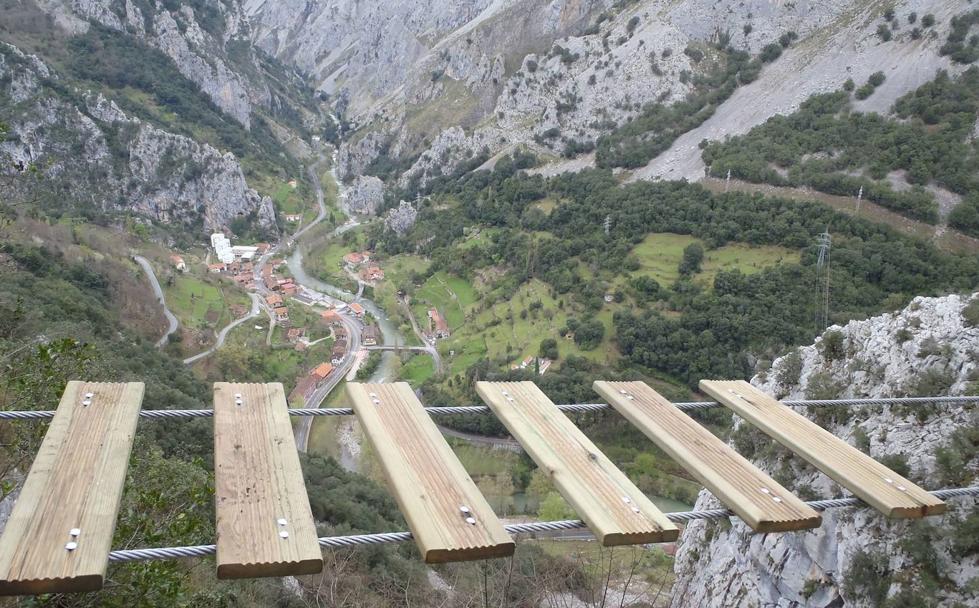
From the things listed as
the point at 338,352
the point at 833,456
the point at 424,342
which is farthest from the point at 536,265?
the point at 833,456

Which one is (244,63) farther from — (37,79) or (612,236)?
(612,236)

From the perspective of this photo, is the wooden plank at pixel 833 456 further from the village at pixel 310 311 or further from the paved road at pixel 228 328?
the paved road at pixel 228 328

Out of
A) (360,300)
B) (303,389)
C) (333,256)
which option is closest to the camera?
(303,389)

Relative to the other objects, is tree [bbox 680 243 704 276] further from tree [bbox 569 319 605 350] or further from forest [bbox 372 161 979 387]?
tree [bbox 569 319 605 350]

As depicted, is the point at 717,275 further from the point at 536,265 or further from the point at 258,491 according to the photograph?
the point at 258,491

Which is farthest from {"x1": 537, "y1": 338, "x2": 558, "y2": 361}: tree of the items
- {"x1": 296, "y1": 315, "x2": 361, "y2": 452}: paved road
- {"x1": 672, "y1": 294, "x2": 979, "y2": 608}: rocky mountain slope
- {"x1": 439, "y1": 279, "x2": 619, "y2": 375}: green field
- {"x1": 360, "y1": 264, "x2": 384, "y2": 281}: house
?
{"x1": 672, "y1": 294, "x2": 979, "y2": 608}: rocky mountain slope
